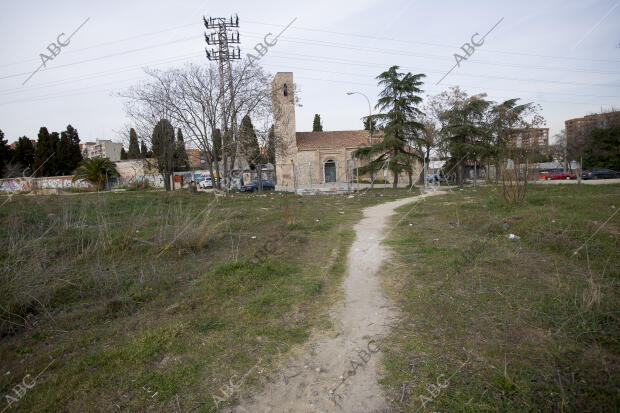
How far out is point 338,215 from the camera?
1202cm

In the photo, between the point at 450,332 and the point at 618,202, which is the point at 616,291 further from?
the point at 618,202

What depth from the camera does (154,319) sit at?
3.77 meters

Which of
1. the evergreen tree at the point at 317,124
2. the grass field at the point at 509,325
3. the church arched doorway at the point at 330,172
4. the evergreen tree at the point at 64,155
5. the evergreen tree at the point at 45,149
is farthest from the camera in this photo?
the evergreen tree at the point at 317,124

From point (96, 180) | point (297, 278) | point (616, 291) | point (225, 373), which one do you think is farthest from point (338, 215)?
point (96, 180)

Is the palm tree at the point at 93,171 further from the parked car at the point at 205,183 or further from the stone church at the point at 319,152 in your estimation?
the stone church at the point at 319,152

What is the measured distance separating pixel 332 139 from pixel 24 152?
42.9m

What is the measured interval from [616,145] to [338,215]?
40.4m

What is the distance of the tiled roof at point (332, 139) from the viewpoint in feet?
128

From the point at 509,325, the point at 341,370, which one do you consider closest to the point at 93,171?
the point at 341,370

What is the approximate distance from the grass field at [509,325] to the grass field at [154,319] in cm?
108

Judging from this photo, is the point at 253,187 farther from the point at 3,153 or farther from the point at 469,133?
the point at 3,153

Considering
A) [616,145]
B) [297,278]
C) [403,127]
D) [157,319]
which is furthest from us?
[616,145]

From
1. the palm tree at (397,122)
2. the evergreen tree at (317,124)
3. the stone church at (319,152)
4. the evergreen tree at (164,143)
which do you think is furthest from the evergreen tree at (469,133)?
the evergreen tree at (317,124)

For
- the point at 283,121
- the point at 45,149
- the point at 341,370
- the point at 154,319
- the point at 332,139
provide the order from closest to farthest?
the point at 341,370, the point at 154,319, the point at 283,121, the point at 332,139, the point at 45,149
